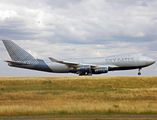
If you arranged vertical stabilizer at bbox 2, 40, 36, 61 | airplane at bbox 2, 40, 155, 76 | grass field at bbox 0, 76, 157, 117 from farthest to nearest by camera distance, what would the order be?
vertical stabilizer at bbox 2, 40, 36, 61 → airplane at bbox 2, 40, 155, 76 → grass field at bbox 0, 76, 157, 117

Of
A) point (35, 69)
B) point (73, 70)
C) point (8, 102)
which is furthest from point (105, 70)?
point (8, 102)

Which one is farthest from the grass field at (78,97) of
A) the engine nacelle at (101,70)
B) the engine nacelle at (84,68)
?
the engine nacelle at (84,68)

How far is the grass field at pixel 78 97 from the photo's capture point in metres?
23.9

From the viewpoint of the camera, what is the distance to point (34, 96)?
35875 mm

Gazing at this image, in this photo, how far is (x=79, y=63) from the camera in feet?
200

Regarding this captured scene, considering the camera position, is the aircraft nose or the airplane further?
the aircraft nose

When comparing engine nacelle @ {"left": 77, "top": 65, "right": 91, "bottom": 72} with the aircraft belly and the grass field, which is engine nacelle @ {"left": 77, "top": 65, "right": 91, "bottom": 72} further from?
the grass field

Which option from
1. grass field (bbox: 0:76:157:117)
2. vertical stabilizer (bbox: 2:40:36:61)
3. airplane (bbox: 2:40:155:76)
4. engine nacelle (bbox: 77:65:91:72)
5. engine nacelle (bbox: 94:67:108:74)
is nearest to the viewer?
grass field (bbox: 0:76:157:117)

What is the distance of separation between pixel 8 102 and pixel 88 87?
54.7 ft

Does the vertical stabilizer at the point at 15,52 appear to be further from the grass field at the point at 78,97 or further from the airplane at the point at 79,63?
the grass field at the point at 78,97

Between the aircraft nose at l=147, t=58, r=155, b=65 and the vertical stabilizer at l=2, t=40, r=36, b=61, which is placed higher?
the vertical stabilizer at l=2, t=40, r=36, b=61

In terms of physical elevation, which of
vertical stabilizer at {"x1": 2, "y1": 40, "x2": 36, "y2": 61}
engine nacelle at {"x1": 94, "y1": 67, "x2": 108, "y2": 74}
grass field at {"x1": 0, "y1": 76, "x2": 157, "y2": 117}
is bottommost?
grass field at {"x1": 0, "y1": 76, "x2": 157, "y2": 117}

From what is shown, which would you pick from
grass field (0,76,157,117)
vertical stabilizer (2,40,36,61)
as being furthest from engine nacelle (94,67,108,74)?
vertical stabilizer (2,40,36,61)

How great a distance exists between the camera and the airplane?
5938 centimetres
